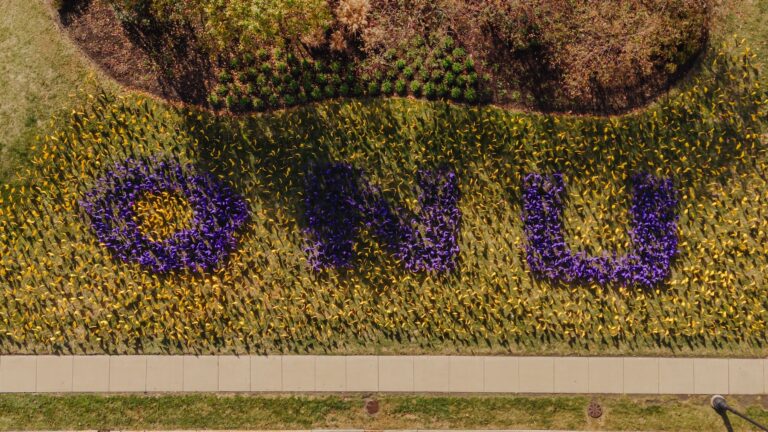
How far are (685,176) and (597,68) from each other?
3.07 meters

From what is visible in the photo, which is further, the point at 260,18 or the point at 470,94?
the point at 470,94

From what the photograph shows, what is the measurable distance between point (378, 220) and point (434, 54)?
3920 mm

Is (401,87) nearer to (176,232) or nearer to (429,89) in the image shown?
(429,89)

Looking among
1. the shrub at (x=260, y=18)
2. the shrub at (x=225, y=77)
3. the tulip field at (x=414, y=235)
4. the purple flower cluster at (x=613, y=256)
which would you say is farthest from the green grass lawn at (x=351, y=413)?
the shrub at (x=260, y=18)

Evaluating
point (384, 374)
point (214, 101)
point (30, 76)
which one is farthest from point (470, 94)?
point (30, 76)

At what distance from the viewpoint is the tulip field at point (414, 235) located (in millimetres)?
12844

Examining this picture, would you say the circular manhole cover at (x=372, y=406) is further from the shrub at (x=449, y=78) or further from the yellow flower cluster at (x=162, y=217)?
the shrub at (x=449, y=78)

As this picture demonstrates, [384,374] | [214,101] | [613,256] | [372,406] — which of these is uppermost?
[214,101]

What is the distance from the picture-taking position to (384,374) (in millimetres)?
12914

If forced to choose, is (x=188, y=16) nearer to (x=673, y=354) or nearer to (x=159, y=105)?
(x=159, y=105)

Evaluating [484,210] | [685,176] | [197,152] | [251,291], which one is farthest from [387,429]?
[685,176]

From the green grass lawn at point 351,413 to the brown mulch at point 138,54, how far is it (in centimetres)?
693

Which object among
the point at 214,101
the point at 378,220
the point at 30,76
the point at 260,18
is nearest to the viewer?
the point at 260,18

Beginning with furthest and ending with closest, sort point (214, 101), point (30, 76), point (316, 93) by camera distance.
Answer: point (30, 76)
point (214, 101)
point (316, 93)
